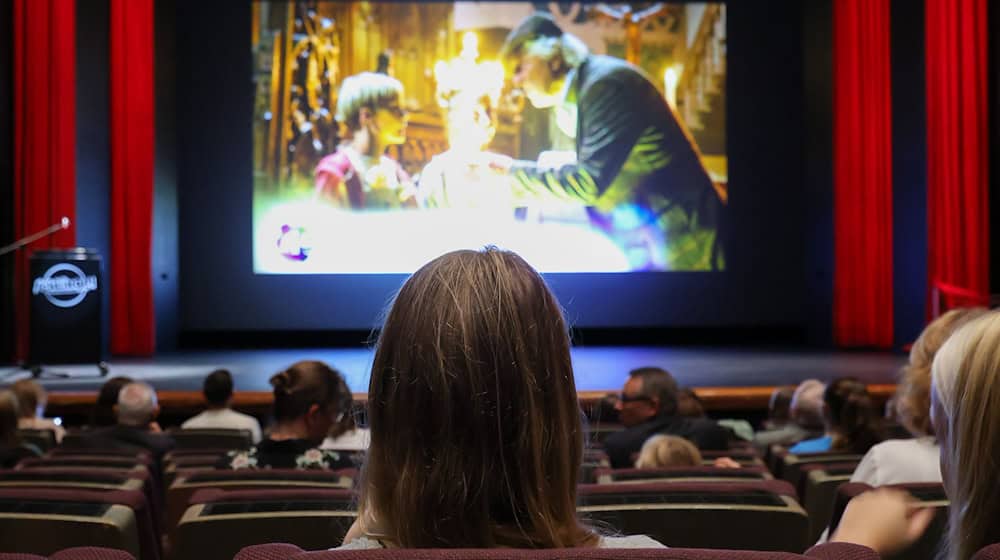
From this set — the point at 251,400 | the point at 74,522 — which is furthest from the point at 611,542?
the point at 251,400

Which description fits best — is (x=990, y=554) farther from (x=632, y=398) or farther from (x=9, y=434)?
(x=9, y=434)

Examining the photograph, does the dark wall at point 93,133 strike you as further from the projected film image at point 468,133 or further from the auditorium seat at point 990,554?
the auditorium seat at point 990,554

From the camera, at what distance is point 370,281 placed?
35.9ft

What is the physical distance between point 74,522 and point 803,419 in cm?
319

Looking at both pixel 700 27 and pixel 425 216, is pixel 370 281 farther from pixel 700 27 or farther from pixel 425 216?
pixel 700 27

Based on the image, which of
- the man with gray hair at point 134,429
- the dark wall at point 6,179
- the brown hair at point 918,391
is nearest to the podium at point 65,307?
the dark wall at point 6,179

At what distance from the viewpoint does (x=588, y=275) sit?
1106cm

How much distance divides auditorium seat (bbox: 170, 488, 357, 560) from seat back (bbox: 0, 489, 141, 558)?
86 millimetres

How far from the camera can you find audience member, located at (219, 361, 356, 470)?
3.01 meters

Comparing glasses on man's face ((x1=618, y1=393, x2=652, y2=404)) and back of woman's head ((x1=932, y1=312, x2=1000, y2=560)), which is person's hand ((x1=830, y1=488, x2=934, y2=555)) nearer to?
back of woman's head ((x1=932, y1=312, x2=1000, y2=560))

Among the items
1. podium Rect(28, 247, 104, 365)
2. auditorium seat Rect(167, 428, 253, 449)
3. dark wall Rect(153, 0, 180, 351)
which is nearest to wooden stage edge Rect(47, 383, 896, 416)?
podium Rect(28, 247, 104, 365)

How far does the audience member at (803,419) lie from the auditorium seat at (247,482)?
2.37 metres

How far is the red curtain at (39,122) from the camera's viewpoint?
8805mm

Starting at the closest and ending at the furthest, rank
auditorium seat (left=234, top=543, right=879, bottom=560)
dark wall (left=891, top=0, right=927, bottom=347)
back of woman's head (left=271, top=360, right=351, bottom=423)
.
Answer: auditorium seat (left=234, top=543, right=879, bottom=560)
back of woman's head (left=271, top=360, right=351, bottom=423)
dark wall (left=891, top=0, right=927, bottom=347)
